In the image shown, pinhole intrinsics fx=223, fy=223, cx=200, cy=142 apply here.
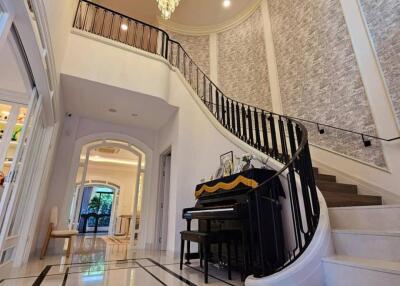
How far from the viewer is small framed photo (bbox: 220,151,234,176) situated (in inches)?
139

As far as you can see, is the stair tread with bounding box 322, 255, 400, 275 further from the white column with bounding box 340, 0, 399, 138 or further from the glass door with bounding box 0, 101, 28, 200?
the glass door with bounding box 0, 101, 28, 200

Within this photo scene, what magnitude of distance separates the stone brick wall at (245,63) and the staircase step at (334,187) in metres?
2.72

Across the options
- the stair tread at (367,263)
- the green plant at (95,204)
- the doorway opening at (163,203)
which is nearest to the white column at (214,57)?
the doorway opening at (163,203)

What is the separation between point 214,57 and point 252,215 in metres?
6.08

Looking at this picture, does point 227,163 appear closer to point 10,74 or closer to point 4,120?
point 10,74

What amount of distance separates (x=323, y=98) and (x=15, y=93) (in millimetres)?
5194

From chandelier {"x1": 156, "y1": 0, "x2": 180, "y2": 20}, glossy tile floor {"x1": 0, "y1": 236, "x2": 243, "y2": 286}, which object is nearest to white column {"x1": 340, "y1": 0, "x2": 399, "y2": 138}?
glossy tile floor {"x1": 0, "y1": 236, "x2": 243, "y2": 286}

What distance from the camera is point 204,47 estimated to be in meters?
7.54

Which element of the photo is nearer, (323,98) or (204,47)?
(323,98)

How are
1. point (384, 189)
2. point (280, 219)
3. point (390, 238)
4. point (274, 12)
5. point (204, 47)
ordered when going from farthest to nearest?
point (204, 47) < point (274, 12) < point (384, 189) < point (280, 219) < point (390, 238)

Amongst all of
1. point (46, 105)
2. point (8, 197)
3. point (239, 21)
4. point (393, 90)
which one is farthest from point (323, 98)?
point (8, 197)

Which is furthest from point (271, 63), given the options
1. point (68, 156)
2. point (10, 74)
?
point (68, 156)

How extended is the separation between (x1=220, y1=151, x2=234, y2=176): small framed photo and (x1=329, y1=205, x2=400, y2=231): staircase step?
4.91 feet

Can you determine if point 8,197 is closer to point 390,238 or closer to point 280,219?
point 280,219
